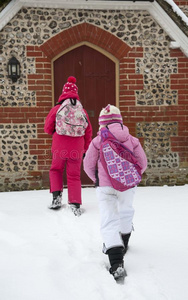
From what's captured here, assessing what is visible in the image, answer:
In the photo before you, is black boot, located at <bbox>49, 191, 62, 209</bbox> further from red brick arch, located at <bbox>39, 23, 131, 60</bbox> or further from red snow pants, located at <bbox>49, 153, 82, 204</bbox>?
red brick arch, located at <bbox>39, 23, 131, 60</bbox>

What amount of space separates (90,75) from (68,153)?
264cm

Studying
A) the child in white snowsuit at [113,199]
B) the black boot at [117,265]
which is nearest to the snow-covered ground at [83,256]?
the black boot at [117,265]

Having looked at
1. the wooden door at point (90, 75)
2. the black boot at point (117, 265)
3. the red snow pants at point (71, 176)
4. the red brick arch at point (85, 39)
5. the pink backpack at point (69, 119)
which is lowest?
the black boot at point (117, 265)

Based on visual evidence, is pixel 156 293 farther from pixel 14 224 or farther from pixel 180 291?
pixel 14 224

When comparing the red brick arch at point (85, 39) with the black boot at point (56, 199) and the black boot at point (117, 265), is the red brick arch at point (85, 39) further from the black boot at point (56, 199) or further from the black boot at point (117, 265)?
the black boot at point (117, 265)

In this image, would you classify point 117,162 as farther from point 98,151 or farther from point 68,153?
point 68,153

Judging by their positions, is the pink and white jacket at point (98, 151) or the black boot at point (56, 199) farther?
the black boot at point (56, 199)

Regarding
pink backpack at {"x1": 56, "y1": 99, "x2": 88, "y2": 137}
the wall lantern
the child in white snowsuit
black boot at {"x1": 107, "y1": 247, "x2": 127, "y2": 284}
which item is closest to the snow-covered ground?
black boot at {"x1": 107, "y1": 247, "x2": 127, "y2": 284}

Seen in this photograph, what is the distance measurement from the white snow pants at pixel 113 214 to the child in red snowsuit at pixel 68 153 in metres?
1.58

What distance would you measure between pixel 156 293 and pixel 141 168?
1.04 m

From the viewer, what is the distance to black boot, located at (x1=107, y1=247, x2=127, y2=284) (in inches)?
99.7

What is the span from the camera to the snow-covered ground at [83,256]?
2.40 meters

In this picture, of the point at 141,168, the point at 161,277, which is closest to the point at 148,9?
the point at 141,168

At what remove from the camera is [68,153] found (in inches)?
175
